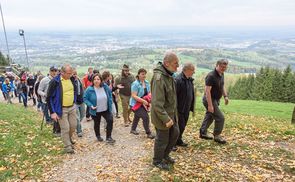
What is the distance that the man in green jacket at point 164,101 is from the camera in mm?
5734

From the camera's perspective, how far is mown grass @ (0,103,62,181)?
6914mm

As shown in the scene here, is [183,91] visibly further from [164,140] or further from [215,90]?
[164,140]

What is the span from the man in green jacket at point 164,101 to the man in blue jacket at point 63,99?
2.97 meters

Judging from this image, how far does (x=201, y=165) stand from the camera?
6.87 m

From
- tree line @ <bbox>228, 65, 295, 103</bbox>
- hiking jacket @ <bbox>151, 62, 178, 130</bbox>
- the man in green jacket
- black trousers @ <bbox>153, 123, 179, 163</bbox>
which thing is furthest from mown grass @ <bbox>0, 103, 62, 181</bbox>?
tree line @ <bbox>228, 65, 295, 103</bbox>

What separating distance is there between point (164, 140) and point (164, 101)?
998mm

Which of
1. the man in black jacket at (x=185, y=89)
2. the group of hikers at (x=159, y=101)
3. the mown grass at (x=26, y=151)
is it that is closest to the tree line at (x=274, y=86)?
the group of hikers at (x=159, y=101)

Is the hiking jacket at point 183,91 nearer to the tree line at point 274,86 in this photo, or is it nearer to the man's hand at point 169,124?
the man's hand at point 169,124

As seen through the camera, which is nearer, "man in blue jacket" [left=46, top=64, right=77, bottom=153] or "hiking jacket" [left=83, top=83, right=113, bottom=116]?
"man in blue jacket" [left=46, top=64, right=77, bottom=153]

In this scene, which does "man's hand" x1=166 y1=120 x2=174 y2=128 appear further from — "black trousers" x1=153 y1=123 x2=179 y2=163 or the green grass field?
the green grass field

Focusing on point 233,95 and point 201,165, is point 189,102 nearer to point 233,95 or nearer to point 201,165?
point 201,165

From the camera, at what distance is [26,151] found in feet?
27.3

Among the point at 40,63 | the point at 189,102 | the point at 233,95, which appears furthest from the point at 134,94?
the point at 40,63

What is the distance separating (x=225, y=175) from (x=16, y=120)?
1042cm
